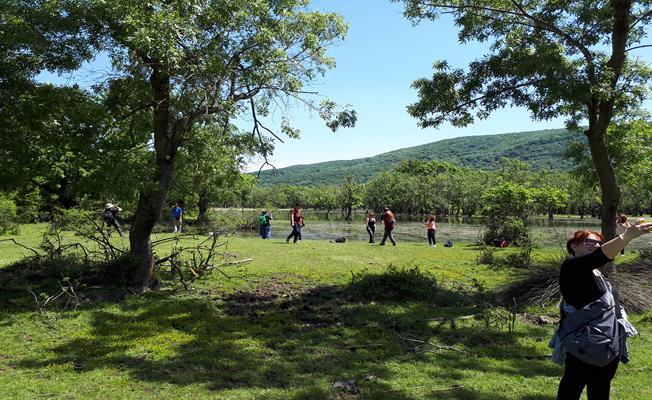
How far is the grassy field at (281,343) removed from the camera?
5582 mm

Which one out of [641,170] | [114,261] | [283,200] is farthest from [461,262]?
[283,200]

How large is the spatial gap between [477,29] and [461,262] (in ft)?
26.7

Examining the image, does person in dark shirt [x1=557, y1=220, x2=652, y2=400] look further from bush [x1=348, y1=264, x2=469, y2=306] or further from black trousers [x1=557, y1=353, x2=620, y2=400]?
bush [x1=348, y1=264, x2=469, y2=306]

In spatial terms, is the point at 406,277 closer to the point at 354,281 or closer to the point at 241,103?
the point at 354,281

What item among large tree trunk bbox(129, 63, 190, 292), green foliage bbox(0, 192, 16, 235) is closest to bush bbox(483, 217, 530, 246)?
large tree trunk bbox(129, 63, 190, 292)

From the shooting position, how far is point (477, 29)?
11195 mm

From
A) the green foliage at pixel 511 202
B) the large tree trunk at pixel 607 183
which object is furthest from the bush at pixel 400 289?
the green foliage at pixel 511 202

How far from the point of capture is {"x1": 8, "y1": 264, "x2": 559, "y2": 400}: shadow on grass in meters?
5.86

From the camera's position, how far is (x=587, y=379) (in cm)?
382

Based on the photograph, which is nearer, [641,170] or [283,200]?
[641,170]

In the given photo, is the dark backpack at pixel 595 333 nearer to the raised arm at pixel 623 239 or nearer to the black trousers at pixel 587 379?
the black trousers at pixel 587 379

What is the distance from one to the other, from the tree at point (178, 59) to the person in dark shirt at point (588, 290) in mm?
6714

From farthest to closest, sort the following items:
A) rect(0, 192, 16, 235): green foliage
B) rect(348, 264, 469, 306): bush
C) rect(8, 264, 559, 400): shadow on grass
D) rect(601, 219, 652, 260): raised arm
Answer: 1. rect(0, 192, 16, 235): green foliage
2. rect(348, 264, 469, 306): bush
3. rect(8, 264, 559, 400): shadow on grass
4. rect(601, 219, 652, 260): raised arm

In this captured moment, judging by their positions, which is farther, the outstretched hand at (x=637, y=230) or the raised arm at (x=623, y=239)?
the outstretched hand at (x=637, y=230)
